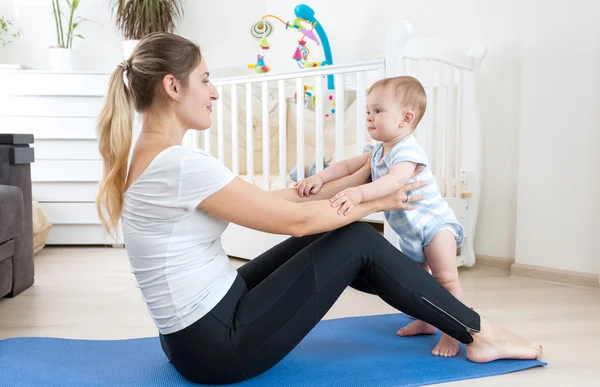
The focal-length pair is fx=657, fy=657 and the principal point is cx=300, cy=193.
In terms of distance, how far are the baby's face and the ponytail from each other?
660 mm

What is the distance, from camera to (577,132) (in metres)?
2.65

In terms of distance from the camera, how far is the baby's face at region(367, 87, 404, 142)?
1748 mm

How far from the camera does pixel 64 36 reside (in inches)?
157

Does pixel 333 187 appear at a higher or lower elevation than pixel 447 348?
higher

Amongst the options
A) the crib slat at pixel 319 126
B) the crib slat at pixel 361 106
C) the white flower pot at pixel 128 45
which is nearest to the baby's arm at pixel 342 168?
the crib slat at pixel 361 106

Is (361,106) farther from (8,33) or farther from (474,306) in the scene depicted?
(8,33)

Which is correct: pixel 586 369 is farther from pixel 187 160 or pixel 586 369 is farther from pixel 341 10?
pixel 341 10

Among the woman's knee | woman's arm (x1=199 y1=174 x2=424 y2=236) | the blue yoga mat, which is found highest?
woman's arm (x1=199 y1=174 x2=424 y2=236)

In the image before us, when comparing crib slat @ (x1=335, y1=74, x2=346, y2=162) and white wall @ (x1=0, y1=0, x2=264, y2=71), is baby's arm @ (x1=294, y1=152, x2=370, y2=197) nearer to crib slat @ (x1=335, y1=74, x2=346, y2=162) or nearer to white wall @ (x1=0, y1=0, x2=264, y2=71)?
crib slat @ (x1=335, y1=74, x2=346, y2=162)

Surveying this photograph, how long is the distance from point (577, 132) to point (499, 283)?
69 centimetres

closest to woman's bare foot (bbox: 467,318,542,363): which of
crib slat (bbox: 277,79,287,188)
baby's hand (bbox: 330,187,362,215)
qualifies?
baby's hand (bbox: 330,187,362,215)

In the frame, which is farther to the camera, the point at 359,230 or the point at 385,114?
the point at 385,114

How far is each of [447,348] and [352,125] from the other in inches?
65.7

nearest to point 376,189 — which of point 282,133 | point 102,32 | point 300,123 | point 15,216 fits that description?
point 300,123
